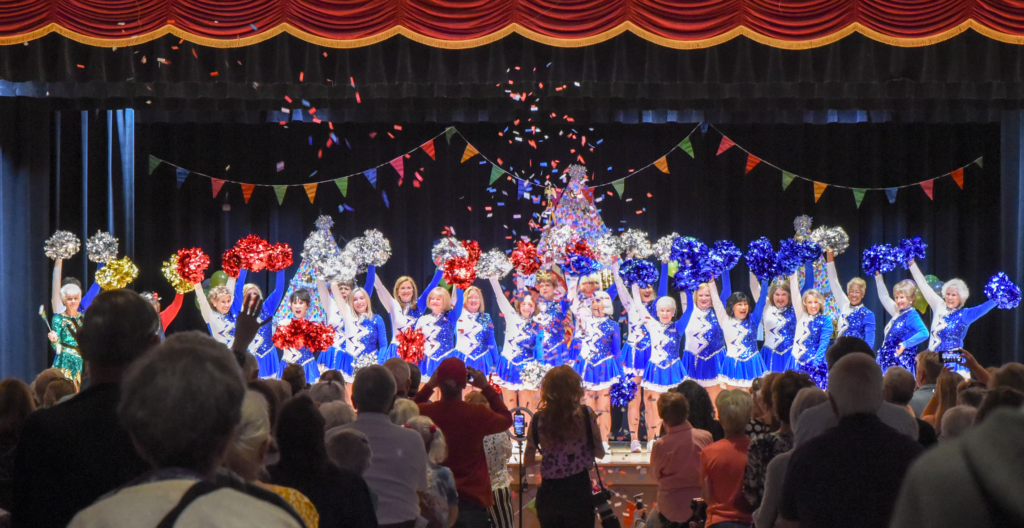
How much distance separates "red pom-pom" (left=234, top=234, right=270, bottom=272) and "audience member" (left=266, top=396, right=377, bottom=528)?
6836 mm

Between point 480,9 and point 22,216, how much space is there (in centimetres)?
485

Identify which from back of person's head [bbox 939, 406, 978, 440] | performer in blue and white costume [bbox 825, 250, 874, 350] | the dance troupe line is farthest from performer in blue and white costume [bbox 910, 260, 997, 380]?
back of person's head [bbox 939, 406, 978, 440]

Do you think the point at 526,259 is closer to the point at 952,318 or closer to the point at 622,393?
the point at 622,393

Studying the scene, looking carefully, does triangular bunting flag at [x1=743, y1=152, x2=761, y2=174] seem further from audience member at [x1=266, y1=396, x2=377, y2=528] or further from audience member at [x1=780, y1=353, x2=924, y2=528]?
audience member at [x1=266, y1=396, x2=377, y2=528]

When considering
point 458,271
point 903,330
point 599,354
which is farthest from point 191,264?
point 903,330

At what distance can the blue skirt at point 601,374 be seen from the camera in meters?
8.98

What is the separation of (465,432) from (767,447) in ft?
4.41

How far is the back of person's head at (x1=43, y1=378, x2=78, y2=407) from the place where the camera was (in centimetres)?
Answer: 432

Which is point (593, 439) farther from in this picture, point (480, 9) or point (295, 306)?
point (295, 306)

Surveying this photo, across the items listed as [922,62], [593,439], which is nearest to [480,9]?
[922,62]

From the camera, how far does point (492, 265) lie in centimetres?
928

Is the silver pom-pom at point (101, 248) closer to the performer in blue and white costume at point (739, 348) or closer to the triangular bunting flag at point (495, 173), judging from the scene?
the triangular bunting flag at point (495, 173)

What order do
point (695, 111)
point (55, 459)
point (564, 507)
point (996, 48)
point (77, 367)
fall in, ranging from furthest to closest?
1. point (695, 111)
2. point (77, 367)
3. point (996, 48)
4. point (564, 507)
5. point (55, 459)

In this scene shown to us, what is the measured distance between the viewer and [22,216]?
9703mm
